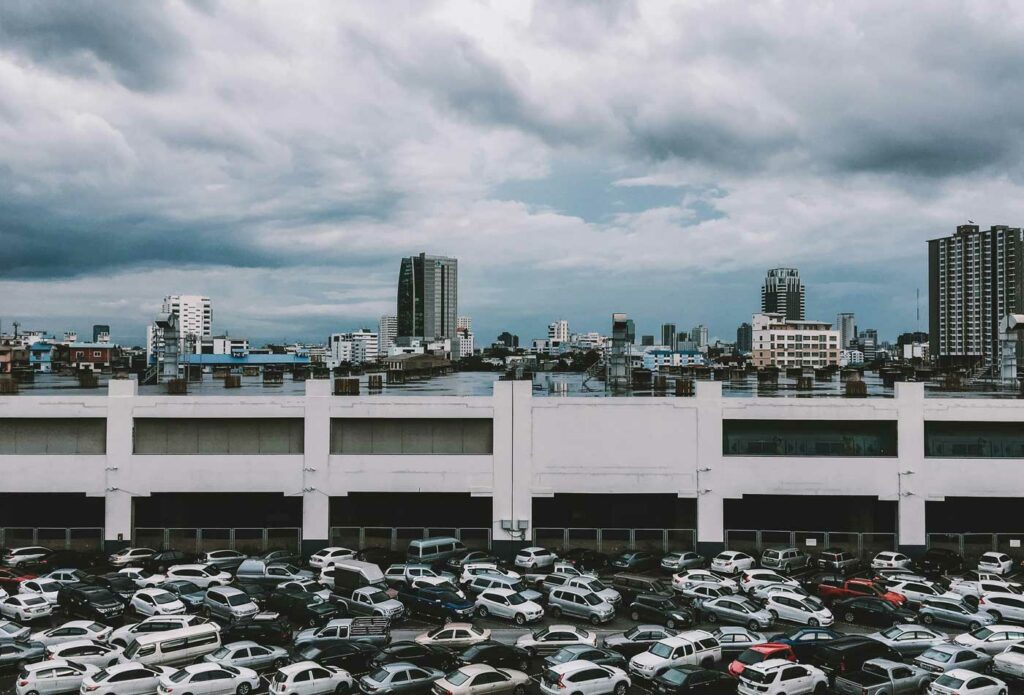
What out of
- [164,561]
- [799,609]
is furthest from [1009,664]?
[164,561]

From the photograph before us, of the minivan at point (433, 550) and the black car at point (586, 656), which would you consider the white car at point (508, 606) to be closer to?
the black car at point (586, 656)

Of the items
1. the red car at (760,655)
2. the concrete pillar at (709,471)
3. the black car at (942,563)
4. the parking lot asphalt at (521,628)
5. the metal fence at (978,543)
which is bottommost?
the parking lot asphalt at (521,628)

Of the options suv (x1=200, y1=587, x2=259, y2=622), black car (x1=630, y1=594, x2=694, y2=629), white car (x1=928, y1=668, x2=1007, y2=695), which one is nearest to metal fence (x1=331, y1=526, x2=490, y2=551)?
suv (x1=200, y1=587, x2=259, y2=622)

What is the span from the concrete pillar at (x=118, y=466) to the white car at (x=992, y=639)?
4207 centimetres

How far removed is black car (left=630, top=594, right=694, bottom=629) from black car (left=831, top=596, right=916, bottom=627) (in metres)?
6.79

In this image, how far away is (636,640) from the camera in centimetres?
2972

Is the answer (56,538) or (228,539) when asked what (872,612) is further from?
(56,538)

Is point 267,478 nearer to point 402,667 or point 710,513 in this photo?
point 402,667

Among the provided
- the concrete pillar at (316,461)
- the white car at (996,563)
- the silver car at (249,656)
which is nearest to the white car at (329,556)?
the concrete pillar at (316,461)

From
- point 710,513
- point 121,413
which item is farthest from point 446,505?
point 121,413

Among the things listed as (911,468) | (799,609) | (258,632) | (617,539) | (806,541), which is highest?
(911,468)

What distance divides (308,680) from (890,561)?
1241 inches

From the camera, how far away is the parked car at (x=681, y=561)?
4175 centimetres

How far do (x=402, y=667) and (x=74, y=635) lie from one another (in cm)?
1350
